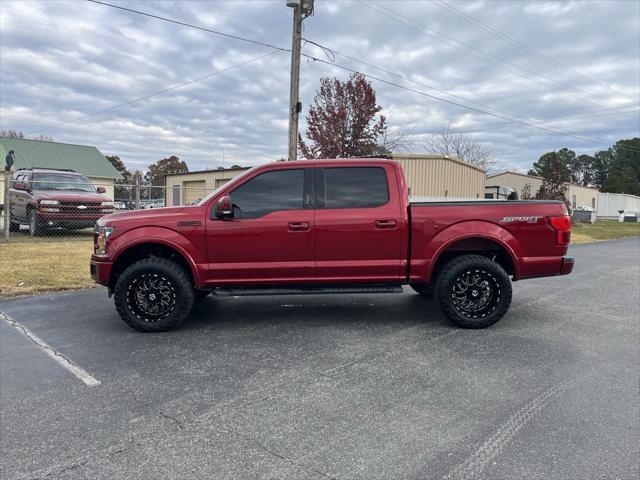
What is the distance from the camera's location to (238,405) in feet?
11.1

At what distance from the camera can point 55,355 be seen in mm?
4461

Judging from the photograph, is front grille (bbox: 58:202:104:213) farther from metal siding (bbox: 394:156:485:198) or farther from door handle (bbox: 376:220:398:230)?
metal siding (bbox: 394:156:485:198)

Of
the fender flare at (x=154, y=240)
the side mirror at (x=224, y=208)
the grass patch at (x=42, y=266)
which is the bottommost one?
the grass patch at (x=42, y=266)

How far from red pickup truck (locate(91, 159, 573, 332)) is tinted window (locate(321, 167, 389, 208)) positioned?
1 centimetres

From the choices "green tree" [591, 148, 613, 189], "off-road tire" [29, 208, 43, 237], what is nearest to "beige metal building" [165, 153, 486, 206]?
"off-road tire" [29, 208, 43, 237]

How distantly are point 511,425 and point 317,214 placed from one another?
2.96m

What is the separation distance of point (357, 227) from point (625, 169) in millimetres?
100325

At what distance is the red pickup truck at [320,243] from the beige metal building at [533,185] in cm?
3881

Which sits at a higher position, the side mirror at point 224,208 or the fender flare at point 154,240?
the side mirror at point 224,208

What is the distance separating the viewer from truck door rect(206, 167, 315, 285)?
5.21 m

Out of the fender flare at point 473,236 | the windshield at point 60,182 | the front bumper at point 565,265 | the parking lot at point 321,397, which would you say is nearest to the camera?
the parking lot at point 321,397

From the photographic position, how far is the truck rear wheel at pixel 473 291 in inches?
208

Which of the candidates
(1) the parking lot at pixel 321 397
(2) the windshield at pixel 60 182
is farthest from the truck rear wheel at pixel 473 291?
Answer: (2) the windshield at pixel 60 182

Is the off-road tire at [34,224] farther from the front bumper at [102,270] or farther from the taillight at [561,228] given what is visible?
the taillight at [561,228]
